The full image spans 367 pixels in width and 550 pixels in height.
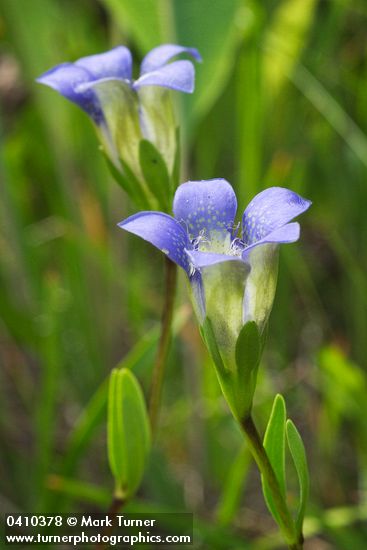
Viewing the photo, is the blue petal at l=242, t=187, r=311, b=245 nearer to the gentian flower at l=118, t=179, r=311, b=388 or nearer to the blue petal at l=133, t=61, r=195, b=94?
the gentian flower at l=118, t=179, r=311, b=388

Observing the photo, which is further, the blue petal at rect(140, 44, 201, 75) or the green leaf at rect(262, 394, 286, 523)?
the blue petal at rect(140, 44, 201, 75)

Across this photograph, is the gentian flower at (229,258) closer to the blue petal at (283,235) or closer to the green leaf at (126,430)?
the blue petal at (283,235)

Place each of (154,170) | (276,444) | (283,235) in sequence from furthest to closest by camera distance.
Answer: (154,170)
(276,444)
(283,235)

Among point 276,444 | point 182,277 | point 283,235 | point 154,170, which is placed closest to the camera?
point 283,235

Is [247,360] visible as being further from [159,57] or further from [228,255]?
[159,57]

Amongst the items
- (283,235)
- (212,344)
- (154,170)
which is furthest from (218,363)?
(154,170)

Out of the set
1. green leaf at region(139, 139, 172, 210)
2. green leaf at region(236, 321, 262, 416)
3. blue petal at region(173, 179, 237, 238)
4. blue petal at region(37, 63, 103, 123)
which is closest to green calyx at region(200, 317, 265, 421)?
green leaf at region(236, 321, 262, 416)

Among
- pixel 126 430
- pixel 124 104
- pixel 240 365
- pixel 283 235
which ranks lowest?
pixel 126 430
